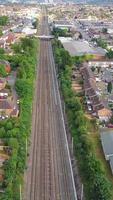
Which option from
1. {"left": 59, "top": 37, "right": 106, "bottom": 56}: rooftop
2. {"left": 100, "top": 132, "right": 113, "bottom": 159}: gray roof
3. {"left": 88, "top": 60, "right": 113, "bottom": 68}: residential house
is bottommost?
{"left": 59, "top": 37, "right": 106, "bottom": 56}: rooftop

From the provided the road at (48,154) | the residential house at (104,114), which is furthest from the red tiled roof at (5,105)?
the residential house at (104,114)

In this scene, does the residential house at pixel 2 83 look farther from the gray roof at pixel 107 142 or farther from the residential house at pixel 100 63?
the residential house at pixel 100 63

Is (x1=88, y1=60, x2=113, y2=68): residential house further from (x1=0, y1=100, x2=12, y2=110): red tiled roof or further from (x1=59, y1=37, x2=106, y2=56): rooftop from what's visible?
(x1=0, y1=100, x2=12, y2=110): red tiled roof

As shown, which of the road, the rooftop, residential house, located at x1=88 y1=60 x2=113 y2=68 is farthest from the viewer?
the rooftop

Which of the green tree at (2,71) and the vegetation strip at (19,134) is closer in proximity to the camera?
the vegetation strip at (19,134)

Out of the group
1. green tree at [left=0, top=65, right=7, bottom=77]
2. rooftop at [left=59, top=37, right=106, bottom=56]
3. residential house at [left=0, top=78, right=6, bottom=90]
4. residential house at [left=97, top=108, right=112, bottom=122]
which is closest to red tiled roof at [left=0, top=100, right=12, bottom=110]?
residential house at [left=0, top=78, right=6, bottom=90]
